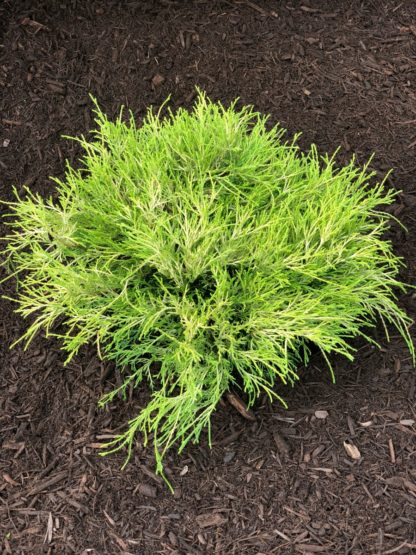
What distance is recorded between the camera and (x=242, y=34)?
4.01 metres

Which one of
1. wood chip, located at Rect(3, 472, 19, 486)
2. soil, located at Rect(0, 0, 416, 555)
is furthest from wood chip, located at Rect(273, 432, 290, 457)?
wood chip, located at Rect(3, 472, 19, 486)

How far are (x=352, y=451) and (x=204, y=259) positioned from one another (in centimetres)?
104

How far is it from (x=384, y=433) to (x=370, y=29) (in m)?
2.63

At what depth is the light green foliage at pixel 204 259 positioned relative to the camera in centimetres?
240

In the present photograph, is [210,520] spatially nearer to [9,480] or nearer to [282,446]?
[282,446]

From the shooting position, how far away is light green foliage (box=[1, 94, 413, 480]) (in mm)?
2396

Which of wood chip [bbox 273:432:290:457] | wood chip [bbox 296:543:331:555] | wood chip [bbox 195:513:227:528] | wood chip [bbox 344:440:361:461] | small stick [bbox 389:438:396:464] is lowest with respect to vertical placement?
wood chip [bbox 195:513:227:528]

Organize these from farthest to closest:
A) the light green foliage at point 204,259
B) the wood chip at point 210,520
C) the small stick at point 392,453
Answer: the small stick at point 392,453 → the wood chip at point 210,520 → the light green foliage at point 204,259

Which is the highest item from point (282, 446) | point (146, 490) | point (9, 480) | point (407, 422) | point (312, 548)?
point (407, 422)

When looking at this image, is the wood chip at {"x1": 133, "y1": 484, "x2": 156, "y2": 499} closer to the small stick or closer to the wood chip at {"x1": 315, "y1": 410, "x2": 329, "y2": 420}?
the wood chip at {"x1": 315, "y1": 410, "x2": 329, "y2": 420}

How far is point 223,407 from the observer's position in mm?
2773

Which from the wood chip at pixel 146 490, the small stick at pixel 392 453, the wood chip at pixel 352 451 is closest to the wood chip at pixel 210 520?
the wood chip at pixel 146 490

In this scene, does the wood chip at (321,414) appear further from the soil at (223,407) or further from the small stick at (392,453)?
the small stick at (392,453)

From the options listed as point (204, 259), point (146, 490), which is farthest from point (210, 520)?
point (204, 259)
